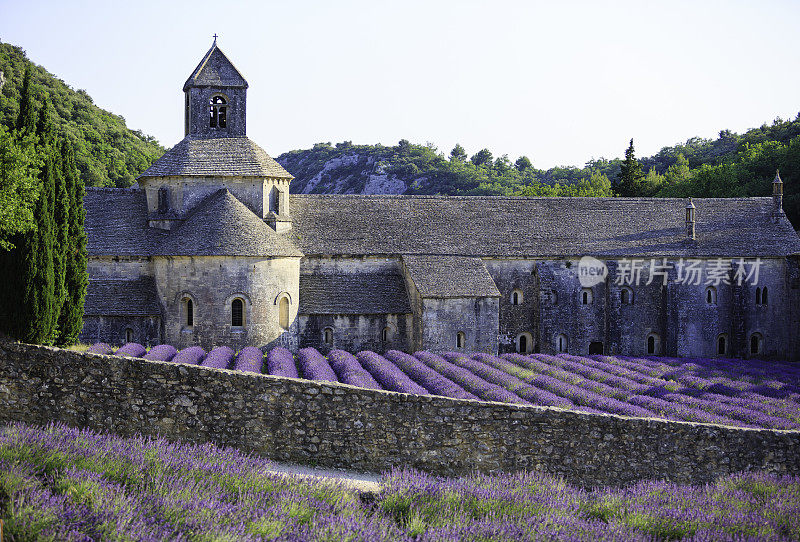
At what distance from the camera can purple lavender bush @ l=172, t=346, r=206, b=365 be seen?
24.9 m

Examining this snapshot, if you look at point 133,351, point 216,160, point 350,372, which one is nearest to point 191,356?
point 133,351

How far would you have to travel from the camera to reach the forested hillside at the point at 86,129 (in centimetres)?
6212

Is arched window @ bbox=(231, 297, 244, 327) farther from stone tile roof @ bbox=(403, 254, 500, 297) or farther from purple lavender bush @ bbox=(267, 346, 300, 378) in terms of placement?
stone tile roof @ bbox=(403, 254, 500, 297)

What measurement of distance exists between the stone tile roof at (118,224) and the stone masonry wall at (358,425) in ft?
64.5

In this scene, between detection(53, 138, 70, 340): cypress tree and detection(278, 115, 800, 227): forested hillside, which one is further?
detection(278, 115, 800, 227): forested hillside

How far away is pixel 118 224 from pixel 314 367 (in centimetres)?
1570

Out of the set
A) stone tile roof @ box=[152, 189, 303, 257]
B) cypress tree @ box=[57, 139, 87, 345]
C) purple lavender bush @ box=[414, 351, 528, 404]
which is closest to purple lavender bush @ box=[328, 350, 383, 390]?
purple lavender bush @ box=[414, 351, 528, 404]

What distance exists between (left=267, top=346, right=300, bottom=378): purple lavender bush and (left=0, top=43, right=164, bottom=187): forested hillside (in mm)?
38930

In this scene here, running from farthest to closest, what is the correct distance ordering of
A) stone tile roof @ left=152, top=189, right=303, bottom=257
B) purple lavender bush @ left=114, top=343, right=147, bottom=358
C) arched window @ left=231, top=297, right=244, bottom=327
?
arched window @ left=231, top=297, right=244, bottom=327 < stone tile roof @ left=152, top=189, right=303, bottom=257 < purple lavender bush @ left=114, top=343, right=147, bottom=358

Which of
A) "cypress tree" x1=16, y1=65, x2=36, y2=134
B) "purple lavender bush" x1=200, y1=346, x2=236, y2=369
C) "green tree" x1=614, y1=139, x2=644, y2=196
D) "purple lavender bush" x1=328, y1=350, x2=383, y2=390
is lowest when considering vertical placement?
"purple lavender bush" x1=328, y1=350, x2=383, y2=390

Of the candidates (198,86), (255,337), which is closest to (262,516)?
(255,337)

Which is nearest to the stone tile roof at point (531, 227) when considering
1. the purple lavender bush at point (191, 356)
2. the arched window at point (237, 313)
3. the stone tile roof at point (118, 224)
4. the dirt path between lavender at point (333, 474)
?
the arched window at point (237, 313)

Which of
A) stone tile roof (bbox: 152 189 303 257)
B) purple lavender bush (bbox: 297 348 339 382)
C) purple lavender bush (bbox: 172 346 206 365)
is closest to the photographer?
purple lavender bush (bbox: 297 348 339 382)

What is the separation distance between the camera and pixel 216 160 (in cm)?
3597
